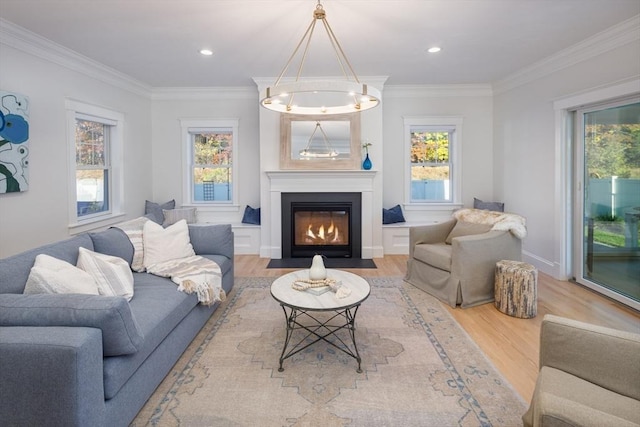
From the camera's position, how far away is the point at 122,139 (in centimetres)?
496

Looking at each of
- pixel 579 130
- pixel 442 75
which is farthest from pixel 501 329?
pixel 442 75

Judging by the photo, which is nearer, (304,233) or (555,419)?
(555,419)

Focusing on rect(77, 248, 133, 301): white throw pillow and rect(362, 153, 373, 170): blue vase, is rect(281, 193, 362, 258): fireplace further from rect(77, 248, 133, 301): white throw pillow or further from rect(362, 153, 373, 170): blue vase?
rect(77, 248, 133, 301): white throw pillow

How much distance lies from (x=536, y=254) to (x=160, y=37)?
511 centimetres

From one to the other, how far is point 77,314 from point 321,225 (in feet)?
13.1

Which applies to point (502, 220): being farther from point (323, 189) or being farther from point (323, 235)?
point (323, 235)

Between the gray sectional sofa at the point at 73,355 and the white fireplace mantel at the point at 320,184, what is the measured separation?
3123 millimetres

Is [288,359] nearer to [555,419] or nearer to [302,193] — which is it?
[555,419]

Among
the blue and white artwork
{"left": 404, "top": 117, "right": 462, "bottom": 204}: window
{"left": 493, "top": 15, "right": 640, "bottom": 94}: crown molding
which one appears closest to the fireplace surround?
{"left": 404, "top": 117, "right": 462, "bottom": 204}: window

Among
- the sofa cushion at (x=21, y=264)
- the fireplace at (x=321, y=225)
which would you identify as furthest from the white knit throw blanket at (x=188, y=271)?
the fireplace at (x=321, y=225)

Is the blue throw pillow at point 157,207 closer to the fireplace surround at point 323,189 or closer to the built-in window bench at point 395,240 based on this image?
the fireplace surround at point 323,189

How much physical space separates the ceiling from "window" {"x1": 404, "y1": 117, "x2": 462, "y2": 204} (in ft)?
3.81

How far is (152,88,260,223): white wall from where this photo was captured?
222 inches

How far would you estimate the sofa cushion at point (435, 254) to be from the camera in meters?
3.53
